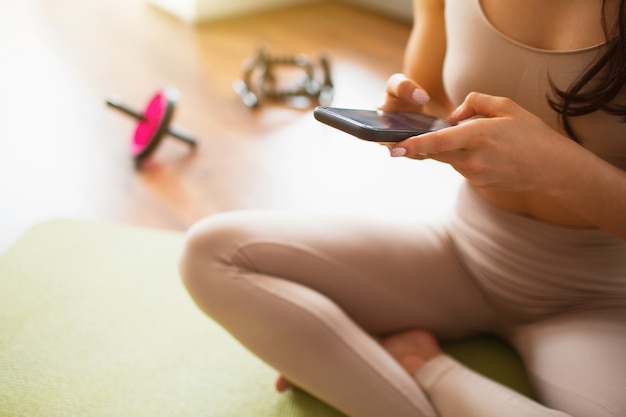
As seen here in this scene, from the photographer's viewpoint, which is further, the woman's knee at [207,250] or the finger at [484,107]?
Answer: the woman's knee at [207,250]

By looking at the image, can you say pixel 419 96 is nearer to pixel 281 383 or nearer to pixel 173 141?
pixel 281 383

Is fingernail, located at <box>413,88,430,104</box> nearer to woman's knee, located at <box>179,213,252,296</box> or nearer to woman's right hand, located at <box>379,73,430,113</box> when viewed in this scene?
woman's right hand, located at <box>379,73,430,113</box>

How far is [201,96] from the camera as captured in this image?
2.00m

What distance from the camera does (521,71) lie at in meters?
0.72

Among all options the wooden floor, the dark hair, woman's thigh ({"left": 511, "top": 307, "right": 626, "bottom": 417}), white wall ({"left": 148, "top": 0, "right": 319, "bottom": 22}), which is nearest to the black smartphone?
the dark hair

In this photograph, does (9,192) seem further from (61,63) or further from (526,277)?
(526,277)

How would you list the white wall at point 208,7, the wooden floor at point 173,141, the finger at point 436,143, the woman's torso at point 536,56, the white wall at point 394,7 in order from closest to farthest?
the finger at point 436,143
the woman's torso at point 536,56
the wooden floor at point 173,141
the white wall at point 208,7
the white wall at point 394,7

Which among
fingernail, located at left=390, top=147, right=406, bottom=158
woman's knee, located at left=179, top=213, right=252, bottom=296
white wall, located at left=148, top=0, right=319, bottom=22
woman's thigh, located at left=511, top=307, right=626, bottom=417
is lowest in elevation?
woman's thigh, located at left=511, top=307, right=626, bottom=417

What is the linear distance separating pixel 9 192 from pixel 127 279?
485 mm

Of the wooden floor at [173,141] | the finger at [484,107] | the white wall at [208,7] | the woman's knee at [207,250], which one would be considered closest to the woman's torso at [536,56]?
the finger at [484,107]

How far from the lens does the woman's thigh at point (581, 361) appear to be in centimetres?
66

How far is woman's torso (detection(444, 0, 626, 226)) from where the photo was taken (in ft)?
2.23

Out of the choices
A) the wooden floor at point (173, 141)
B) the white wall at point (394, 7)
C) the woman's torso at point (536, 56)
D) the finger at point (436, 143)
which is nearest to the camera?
the finger at point (436, 143)

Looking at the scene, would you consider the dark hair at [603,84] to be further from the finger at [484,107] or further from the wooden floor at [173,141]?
the wooden floor at [173,141]
